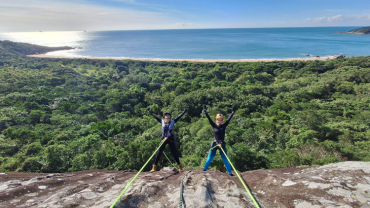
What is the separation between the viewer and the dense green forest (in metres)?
12.6

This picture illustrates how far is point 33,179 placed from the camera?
16.6 feet

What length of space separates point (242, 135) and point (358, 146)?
809 cm

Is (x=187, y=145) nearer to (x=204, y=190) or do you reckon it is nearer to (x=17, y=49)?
(x=204, y=190)

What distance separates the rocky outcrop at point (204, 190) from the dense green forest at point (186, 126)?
18.3 feet

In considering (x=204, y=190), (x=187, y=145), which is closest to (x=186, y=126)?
(x=187, y=145)

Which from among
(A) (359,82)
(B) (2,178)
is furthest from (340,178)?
(A) (359,82)

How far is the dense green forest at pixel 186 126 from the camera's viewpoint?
12641 mm

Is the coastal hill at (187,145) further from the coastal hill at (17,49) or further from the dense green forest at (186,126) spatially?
the coastal hill at (17,49)

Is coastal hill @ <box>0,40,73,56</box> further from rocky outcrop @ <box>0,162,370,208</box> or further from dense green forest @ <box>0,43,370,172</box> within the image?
rocky outcrop @ <box>0,162,370,208</box>

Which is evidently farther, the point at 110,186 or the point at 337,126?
the point at 337,126

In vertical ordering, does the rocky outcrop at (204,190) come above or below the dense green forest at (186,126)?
above

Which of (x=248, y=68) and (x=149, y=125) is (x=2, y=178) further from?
(x=248, y=68)

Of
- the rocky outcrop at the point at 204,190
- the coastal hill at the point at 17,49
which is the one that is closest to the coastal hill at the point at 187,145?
the rocky outcrop at the point at 204,190

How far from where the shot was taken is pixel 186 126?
20.3m
